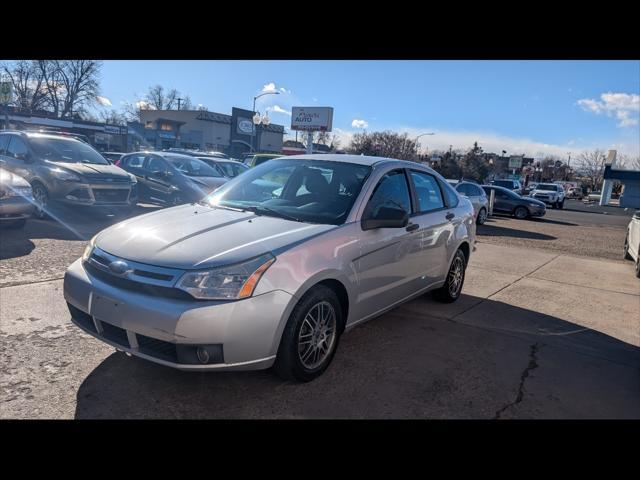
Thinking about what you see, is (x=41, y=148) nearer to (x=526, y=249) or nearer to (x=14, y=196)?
(x=14, y=196)

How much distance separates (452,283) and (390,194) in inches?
73.2

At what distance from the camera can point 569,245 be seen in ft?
41.4

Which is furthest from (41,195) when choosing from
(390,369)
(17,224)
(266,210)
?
(390,369)

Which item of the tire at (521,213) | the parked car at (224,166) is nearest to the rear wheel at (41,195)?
the parked car at (224,166)

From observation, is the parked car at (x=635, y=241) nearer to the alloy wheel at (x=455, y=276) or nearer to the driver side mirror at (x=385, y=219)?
the alloy wheel at (x=455, y=276)

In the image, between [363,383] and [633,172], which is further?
[633,172]

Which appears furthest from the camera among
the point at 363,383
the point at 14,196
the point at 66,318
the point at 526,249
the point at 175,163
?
the point at 175,163

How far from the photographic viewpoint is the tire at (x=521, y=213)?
790 inches

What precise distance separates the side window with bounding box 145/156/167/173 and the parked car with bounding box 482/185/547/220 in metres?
14.2

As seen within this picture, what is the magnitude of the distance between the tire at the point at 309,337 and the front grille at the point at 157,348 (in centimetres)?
70
